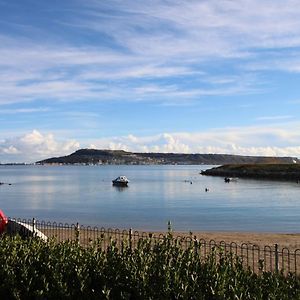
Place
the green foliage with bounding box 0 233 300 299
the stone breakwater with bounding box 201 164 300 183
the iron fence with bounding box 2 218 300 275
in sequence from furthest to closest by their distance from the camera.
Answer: the stone breakwater with bounding box 201 164 300 183 < the iron fence with bounding box 2 218 300 275 < the green foliage with bounding box 0 233 300 299

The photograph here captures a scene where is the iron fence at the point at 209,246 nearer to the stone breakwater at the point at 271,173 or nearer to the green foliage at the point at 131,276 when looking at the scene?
the green foliage at the point at 131,276

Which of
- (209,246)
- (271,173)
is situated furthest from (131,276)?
(271,173)

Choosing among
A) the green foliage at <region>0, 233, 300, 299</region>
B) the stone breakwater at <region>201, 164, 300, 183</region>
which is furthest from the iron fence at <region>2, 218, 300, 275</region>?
the stone breakwater at <region>201, 164, 300, 183</region>

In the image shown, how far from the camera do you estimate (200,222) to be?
4278 centimetres

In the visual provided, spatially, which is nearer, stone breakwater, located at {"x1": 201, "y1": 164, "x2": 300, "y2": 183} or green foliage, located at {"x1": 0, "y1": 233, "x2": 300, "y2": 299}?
green foliage, located at {"x1": 0, "y1": 233, "x2": 300, "y2": 299}

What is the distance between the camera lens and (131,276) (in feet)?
29.4

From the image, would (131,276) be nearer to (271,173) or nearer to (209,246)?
(209,246)

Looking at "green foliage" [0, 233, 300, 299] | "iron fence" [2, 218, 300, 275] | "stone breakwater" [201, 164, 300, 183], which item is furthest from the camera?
"stone breakwater" [201, 164, 300, 183]

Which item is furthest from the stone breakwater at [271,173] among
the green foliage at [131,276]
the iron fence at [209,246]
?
→ the green foliage at [131,276]

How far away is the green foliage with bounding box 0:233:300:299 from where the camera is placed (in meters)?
8.21

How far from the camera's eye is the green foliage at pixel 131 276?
821 centimetres

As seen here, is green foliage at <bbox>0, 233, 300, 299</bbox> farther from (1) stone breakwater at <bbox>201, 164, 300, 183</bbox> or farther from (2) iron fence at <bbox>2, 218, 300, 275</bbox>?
(1) stone breakwater at <bbox>201, 164, 300, 183</bbox>

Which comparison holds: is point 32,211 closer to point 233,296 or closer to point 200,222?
point 200,222

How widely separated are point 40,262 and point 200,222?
3356 centimetres
